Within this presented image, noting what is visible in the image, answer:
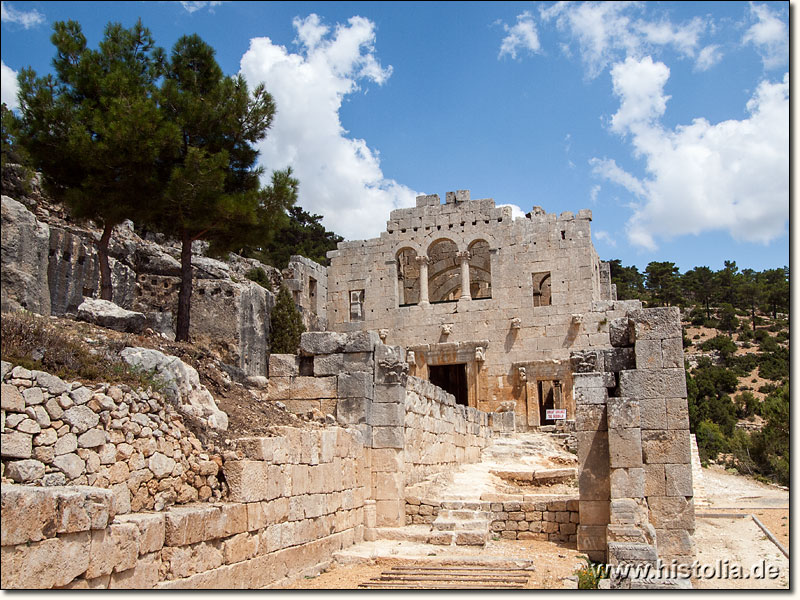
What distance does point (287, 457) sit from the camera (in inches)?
314

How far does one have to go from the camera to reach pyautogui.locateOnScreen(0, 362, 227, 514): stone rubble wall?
207 inches

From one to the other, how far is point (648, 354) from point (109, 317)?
266 inches

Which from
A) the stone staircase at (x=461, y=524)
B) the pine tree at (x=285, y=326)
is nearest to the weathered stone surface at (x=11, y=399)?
the stone staircase at (x=461, y=524)

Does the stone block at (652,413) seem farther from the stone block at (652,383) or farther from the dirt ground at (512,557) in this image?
the dirt ground at (512,557)

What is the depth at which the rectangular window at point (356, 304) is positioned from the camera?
2583 cm

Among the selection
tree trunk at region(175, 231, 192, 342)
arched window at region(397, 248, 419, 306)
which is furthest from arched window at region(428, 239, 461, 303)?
tree trunk at region(175, 231, 192, 342)

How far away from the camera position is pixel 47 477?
207 inches

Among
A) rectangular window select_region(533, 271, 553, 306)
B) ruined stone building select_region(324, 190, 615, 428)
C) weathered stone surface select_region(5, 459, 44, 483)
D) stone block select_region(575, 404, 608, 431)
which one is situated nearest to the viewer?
weathered stone surface select_region(5, 459, 44, 483)

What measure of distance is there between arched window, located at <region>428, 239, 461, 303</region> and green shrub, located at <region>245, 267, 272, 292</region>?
5.67m

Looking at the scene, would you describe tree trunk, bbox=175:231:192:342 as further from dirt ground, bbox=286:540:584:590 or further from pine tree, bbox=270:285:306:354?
pine tree, bbox=270:285:306:354

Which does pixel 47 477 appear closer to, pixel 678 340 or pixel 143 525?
pixel 143 525

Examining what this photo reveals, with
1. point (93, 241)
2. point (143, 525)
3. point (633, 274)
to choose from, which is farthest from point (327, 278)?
point (633, 274)

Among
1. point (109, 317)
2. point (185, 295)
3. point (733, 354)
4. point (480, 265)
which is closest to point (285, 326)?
point (480, 265)

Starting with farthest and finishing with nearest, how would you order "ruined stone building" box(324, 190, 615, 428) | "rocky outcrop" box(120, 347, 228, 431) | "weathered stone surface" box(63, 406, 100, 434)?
"ruined stone building" box(324, 190, 615, 428) → "rocky outcrop" box(120, 347, 228, 431) → "weathered stone surface" box(63, 406, 100, 434)
